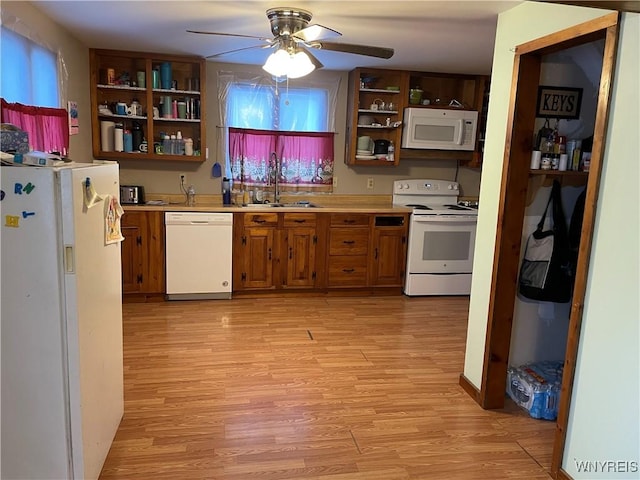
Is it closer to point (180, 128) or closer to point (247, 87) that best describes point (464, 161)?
point (247, 87)

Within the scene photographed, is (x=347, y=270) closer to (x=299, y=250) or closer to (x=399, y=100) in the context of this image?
(x=299, y=250)

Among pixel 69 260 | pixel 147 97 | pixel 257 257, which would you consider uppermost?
pixel 147 97

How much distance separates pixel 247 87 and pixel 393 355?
3.05 meters

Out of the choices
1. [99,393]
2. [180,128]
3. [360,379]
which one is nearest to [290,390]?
[360,379]

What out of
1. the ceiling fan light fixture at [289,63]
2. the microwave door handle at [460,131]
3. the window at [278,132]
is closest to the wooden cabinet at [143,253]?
the window at [278,132]

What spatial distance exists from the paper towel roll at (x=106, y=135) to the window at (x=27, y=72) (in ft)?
3.36

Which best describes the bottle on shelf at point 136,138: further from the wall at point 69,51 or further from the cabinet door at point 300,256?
the cabinet door at point 300,256

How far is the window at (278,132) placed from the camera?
4.97 metres

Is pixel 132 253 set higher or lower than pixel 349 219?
lower

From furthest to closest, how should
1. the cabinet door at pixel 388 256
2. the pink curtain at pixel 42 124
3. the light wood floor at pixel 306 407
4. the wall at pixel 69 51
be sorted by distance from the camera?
the cabinet door at pixel 388 256, the wall at pixel 69 51, the pink curtain at pixel 42 124, the light wood floor at pixel 306 407

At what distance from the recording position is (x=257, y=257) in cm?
468

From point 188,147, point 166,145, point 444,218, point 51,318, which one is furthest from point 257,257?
point 51,318

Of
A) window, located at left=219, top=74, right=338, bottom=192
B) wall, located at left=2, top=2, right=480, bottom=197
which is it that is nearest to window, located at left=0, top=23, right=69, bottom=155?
wall, located at left=2, top=2, right=480, bottom=197

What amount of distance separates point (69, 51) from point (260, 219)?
2044mm
